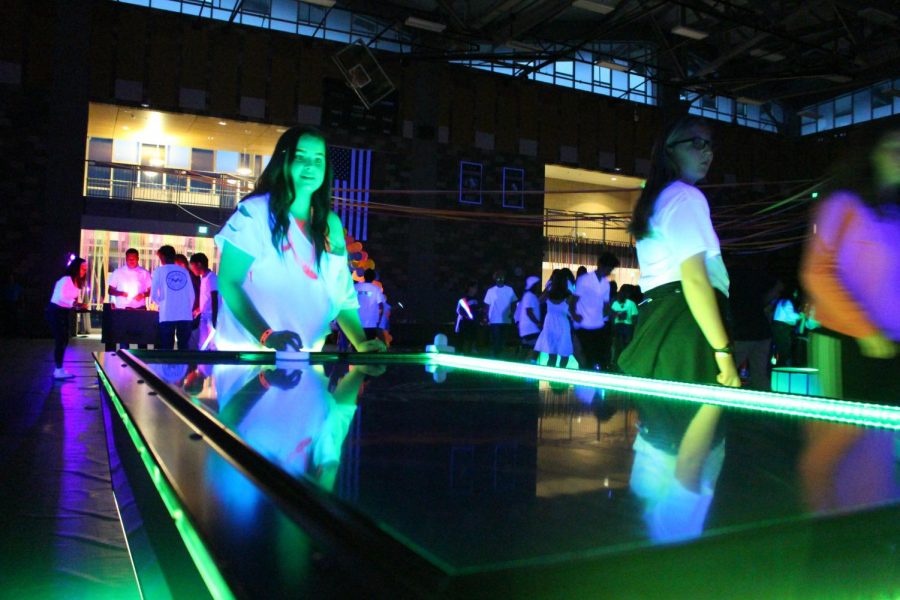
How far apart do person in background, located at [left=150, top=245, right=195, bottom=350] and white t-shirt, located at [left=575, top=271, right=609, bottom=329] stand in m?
3.34

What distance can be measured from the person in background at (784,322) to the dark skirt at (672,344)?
6.55 meters

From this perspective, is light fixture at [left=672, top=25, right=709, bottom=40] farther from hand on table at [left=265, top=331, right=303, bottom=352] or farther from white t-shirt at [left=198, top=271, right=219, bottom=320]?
hand on table at [left=265, top=331, right=303, bottom=352]

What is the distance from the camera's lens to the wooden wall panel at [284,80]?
12844 mm

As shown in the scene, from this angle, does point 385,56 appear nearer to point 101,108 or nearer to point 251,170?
point 251,170

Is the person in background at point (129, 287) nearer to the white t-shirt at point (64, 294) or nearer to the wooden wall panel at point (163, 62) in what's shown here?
the white t-shirt at point (64, 294)

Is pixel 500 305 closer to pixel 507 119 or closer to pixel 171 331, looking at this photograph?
pixel 171 331

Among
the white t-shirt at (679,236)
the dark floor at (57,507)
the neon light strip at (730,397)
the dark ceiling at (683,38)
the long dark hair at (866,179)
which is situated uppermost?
the dark ceiling at (683,38)

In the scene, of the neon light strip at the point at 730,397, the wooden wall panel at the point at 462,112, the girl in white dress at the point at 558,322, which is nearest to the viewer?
the neon light strip at the point at 730,397

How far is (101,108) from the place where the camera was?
12320mm

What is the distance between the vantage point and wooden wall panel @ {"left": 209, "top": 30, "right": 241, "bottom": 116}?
491 inches

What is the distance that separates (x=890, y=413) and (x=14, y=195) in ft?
42.9

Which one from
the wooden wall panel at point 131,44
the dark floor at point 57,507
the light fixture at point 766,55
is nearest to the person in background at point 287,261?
the dark floor at point 57,507

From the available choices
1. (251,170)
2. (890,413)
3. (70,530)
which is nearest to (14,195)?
(251,170)

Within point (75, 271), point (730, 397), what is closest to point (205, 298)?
point (75, 271)
